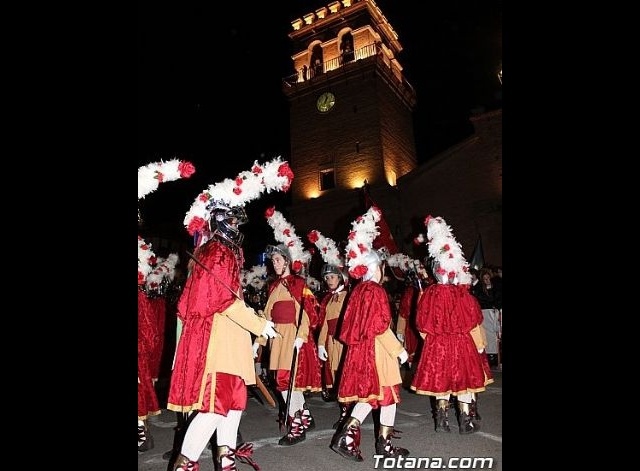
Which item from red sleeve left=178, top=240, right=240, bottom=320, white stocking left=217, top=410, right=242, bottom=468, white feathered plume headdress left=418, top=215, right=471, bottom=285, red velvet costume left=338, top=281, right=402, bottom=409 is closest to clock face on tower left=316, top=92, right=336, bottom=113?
white feathered plume headdress left=418, top=215, right=471, bottom=285

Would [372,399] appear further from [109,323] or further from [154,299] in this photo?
[154,299]

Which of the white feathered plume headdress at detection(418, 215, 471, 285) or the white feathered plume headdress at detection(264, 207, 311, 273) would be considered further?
the white feathered plume headdress at detection(264, 207, 311, 273)

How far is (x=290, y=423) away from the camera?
575 centimetres

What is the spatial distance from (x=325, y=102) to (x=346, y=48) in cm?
391

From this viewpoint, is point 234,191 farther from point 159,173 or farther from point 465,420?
point 465,420

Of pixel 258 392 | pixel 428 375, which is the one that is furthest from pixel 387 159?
pixel 428 375

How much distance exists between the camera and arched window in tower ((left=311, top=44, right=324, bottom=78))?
29250 millimetres

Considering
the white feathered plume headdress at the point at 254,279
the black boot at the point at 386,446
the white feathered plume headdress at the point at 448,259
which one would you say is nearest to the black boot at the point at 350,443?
the black boot at the point at 386,446

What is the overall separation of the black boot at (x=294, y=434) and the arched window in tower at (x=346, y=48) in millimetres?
25763

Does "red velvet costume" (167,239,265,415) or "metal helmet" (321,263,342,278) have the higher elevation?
"metal helmet" (321,263,342,278)

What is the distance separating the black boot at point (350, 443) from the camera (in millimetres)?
4871

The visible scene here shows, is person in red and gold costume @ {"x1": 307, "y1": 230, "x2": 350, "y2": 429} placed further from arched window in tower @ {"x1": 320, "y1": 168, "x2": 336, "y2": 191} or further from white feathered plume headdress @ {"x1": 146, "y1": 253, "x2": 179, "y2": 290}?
arched window in tower @ {"x1": 320, "y1": 168, "x2": 336, "y2": 191}

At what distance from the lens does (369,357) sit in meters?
5.09

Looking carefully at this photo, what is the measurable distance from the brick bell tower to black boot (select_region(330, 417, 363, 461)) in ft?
63.9
